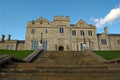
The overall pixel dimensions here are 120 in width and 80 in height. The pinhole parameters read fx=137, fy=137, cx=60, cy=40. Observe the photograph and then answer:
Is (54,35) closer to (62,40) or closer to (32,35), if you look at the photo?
(62,40)

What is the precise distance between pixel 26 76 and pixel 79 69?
2580 millimetres

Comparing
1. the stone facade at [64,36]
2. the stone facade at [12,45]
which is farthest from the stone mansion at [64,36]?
the stone facade at [12,45]

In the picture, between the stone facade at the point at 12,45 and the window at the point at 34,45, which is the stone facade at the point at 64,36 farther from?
the stone facade at the point at 12,45

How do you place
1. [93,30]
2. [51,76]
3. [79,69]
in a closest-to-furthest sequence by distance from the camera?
[51,76] → [79,69] → [93,30]

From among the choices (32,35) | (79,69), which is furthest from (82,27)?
(79,69)

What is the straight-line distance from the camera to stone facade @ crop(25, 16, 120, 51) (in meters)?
40.1

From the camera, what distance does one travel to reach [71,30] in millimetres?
42062

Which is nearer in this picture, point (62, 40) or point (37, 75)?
point (37, 75)

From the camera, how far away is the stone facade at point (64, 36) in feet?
132

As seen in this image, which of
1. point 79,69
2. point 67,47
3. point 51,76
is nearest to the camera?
point 51,76

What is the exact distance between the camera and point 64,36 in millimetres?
40812

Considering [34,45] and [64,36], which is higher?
[64,36]

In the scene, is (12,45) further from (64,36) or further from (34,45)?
(64,36)

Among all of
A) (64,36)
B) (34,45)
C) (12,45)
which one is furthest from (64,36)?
(12,45)
